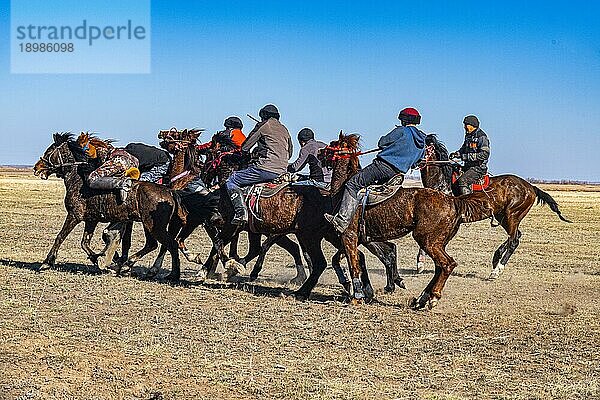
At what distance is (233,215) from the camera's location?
12.4 meters

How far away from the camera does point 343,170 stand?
1140 cm

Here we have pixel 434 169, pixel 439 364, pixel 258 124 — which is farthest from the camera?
pixel 434 169

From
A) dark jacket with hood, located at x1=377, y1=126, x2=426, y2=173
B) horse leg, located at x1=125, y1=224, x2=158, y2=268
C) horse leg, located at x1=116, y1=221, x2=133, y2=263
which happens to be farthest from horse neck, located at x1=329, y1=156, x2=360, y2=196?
horse leg, located at x1=116, y1=221, x2=133, y2=263

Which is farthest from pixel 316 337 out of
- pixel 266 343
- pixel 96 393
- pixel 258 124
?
pixel 258 124

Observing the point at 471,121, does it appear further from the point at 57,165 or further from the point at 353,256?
the point at 57,165

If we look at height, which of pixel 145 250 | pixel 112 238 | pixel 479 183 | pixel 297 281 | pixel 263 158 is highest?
pixel 263 158

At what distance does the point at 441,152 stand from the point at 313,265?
4191 mm

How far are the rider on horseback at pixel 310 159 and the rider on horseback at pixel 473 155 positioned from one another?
2.69m

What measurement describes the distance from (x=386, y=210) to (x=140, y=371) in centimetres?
459

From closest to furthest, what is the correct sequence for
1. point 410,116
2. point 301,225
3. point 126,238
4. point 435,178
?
1. point 410,116
2. point 301,225
3. point 126,238
4. point 435,178

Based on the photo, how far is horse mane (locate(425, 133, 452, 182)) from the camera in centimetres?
1484

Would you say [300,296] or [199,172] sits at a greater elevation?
[199,172]

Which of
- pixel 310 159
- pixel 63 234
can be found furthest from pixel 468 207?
pixel 63 234

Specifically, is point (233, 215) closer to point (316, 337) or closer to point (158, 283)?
point (158, 283)
